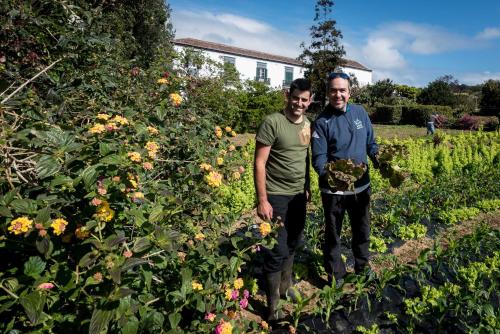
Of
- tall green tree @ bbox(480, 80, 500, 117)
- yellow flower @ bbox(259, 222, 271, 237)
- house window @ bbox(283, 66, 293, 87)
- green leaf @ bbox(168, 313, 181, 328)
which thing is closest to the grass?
tall green tree @ bbox(480, 80, 500, 117)

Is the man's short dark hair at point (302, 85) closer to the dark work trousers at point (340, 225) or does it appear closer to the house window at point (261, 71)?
the dark work trousers at point (340, 225)

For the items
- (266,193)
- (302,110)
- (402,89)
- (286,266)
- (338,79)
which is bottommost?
(286,266)

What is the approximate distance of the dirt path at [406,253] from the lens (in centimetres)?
274

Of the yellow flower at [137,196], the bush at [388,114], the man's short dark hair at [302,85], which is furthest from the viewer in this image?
the bush at [388,114]

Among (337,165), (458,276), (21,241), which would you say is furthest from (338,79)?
(21,241)

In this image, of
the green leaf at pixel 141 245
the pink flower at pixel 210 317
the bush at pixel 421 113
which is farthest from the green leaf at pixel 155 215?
the bush at pixel 421 113

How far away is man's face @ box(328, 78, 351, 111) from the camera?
2.55 m

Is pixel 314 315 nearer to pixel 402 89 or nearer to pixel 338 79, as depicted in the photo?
pixel 338 79

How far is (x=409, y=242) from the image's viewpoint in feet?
12.9

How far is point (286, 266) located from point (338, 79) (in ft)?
4.68

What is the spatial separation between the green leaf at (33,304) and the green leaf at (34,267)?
8cm

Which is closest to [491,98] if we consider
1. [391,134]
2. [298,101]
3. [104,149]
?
[391,134]

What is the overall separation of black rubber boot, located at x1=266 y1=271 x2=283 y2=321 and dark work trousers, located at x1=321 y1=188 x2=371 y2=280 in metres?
0.57

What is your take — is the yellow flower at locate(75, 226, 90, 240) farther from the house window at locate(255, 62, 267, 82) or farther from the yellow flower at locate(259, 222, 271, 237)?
the house window at locate(255, 62, 267, 82)
